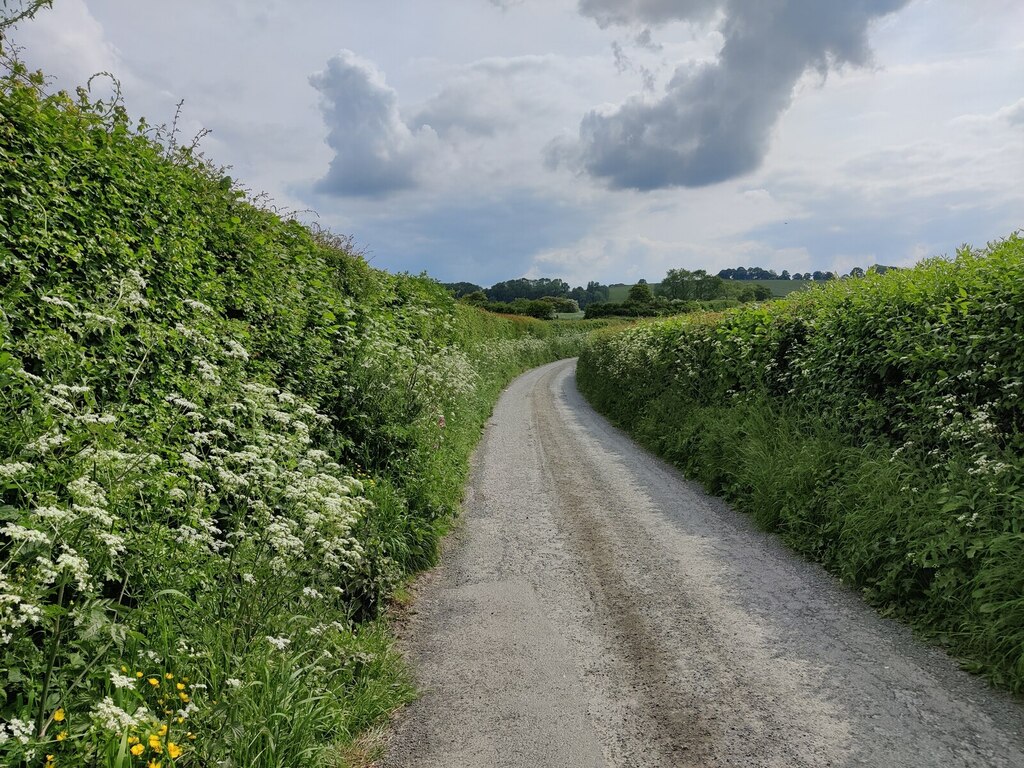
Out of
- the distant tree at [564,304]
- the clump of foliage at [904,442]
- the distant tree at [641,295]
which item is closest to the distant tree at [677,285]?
the distant tree at [641,295]

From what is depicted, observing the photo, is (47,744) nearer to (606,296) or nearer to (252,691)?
(252,691)

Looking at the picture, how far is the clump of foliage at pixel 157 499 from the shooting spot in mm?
3000

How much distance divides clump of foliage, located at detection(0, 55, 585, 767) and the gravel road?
2.03ft

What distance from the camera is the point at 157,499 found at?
411 centimetres

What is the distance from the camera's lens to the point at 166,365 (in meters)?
5.03

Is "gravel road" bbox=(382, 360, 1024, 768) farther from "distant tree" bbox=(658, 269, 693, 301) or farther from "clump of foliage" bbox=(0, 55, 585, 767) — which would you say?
"distant tree" bbox=(658, 269, 693, 301)

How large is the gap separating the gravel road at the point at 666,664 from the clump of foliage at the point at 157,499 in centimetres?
62

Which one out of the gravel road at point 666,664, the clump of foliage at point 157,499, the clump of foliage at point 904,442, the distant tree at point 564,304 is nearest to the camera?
the clump of foliage at point 157,499

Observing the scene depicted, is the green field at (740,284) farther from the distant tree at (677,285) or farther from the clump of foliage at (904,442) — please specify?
the clump of foliage at (904,442)

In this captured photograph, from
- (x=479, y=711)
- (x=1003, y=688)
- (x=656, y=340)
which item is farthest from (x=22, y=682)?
(x=656, y=340)

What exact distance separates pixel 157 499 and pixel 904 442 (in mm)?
7609

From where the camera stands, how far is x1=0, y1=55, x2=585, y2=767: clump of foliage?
3.00 m

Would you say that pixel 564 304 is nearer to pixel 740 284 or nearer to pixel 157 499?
pixel 740 284

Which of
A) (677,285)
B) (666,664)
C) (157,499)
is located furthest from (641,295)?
(157,499)
